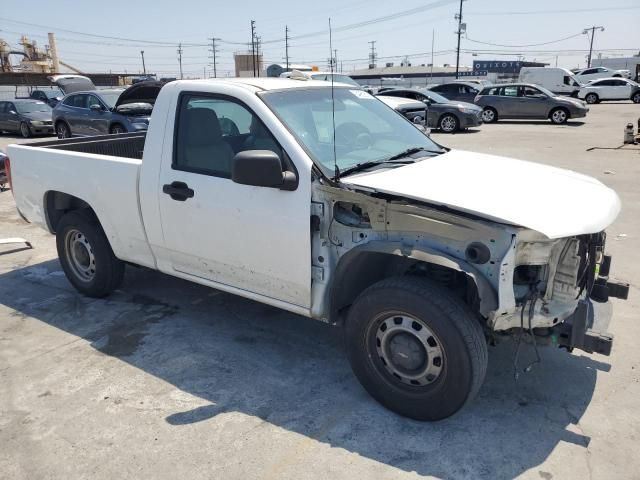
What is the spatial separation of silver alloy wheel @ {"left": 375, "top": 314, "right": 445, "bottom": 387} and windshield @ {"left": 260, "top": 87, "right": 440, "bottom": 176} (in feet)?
3.27

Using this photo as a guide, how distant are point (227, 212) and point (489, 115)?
68.9 ft

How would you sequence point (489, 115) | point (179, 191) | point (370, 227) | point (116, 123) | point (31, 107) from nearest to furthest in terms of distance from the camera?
point (370, 227) < point (179, 191) < point (116, 123) < point (31, 107) < point (489, 115)

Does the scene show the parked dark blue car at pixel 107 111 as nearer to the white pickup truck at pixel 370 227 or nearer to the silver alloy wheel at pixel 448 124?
the white pickup truck at pixel 370 227

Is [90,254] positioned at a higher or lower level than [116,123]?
lower

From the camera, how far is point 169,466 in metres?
2.87

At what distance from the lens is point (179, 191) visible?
3871 millimetres

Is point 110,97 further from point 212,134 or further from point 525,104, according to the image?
point 525,104

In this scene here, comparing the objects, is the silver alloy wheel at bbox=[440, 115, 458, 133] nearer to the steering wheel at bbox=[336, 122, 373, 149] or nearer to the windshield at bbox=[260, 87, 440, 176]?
the windshield at bbox=[260, 87, 440, 176]

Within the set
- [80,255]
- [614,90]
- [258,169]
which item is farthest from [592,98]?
[258,169]

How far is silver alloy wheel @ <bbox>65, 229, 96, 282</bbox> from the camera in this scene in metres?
4.98

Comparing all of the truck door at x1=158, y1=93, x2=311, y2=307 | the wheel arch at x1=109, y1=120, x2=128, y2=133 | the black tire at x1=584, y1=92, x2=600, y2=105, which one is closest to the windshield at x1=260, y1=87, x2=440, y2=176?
the truck door at x1=158, y1=93, x2=311, y2=307

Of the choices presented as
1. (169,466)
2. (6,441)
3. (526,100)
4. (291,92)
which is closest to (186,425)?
(169,466)

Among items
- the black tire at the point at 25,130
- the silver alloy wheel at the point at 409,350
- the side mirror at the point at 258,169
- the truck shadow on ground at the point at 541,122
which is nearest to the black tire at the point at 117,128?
the black tire at the point at 25,130

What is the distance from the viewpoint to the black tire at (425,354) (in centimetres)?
289
